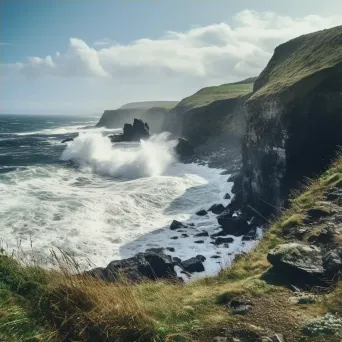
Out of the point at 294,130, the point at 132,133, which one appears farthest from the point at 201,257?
the point at 132,133

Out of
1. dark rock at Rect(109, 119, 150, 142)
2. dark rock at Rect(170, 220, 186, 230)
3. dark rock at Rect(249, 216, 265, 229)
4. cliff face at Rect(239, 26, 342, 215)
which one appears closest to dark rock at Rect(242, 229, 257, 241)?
dark rock at Rect(249, 216, 265, 229)

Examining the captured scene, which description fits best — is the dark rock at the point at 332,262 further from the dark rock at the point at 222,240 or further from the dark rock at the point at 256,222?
the dark rock at the point at 256,222

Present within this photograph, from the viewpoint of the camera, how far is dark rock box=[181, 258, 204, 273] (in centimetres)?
1870

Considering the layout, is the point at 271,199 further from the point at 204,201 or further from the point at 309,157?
the point at 204,201

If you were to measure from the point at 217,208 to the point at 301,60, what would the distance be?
20615 millimetres

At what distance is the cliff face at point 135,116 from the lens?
374ft

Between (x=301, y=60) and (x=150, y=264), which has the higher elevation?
(x=301, y=60)

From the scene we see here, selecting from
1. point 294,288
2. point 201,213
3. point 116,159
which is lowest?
point 201,213

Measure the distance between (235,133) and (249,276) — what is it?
5509 centimetres

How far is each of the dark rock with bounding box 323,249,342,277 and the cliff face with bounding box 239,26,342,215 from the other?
1206 cm

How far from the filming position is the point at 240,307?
5418 millimetres

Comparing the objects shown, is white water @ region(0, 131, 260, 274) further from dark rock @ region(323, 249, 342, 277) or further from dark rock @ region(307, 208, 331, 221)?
dark rock @ region(323, 249, 342, 277)

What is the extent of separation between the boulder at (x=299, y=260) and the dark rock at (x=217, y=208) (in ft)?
74.0

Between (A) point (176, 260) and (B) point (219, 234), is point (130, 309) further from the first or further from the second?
(B) point (219, 234)
